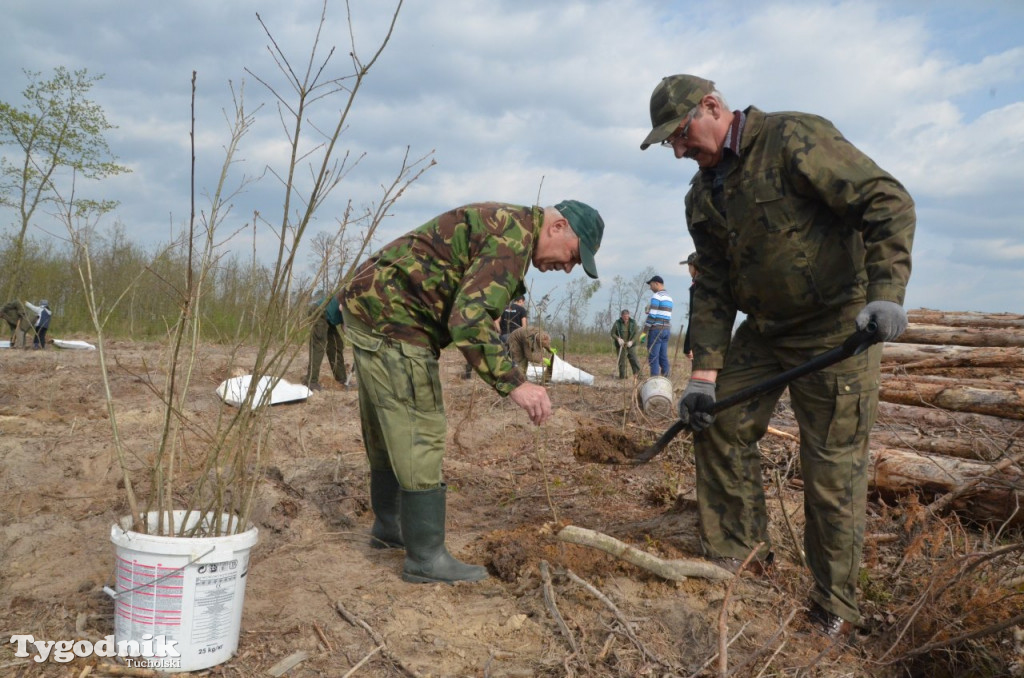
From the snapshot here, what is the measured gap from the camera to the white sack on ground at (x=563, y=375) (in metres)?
11.8

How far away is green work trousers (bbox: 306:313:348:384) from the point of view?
29.0 ft

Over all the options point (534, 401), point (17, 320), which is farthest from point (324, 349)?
point (17, 320)

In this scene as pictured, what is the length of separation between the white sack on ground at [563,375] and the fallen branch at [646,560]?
838 cm

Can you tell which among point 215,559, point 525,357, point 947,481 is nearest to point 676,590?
point 215,559

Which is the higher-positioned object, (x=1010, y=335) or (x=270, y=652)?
(x=1010, y=335)

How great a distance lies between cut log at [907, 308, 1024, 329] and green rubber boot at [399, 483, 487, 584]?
7.65 m

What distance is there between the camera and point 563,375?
476 inches

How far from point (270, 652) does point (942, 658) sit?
2671mm

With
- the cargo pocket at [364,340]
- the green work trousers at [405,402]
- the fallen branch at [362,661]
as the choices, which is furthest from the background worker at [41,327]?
the fallen branch at [362,661]

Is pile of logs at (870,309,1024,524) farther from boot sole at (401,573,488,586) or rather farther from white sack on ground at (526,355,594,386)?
white sack on ground at (526,355,594,386)

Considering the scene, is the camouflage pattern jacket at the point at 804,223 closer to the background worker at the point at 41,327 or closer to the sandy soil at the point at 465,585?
the sandy soil at the point at 465,585

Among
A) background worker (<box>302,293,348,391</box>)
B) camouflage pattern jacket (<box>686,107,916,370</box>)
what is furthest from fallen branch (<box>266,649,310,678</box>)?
background worker (<box>302,293,348,391</box>)

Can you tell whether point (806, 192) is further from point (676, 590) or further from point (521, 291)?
point (676, 590)

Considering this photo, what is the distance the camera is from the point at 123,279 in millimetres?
18234
